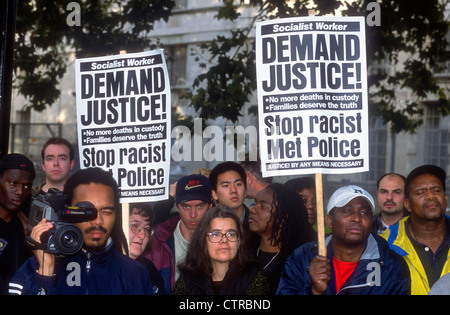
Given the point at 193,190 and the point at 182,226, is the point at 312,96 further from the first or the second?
the point at 182,226

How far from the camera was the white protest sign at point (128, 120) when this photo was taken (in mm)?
5090

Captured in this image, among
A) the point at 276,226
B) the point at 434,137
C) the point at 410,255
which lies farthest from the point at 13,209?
the point at 434,137

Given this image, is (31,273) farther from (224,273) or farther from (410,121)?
(410,121)

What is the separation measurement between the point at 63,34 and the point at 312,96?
3371mm

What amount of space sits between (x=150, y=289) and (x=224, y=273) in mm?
492

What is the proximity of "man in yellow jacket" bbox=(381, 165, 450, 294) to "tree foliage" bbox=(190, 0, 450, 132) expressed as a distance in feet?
7.23

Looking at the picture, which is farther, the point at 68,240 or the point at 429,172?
the point at 429,172

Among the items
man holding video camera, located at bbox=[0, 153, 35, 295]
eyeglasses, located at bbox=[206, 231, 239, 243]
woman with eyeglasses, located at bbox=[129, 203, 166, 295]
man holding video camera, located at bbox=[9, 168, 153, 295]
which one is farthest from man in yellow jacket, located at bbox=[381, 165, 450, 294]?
man holding video camera, located at bbox=[0, 153, 35, 295]

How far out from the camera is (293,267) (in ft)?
15.5

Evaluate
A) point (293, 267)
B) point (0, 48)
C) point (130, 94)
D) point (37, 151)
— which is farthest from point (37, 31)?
point (293, 267)

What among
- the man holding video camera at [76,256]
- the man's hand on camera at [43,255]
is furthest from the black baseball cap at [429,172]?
the man's hand on camera at [43,255]

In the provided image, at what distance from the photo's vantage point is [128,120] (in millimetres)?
5152

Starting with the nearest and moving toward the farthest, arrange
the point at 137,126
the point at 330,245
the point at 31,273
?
the point at 31,273 < the point at 330,245 < the point at 137,126

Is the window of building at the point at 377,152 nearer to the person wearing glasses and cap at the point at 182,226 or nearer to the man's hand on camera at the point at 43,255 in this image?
the person wearing glasses and cap at the point at 182,226
